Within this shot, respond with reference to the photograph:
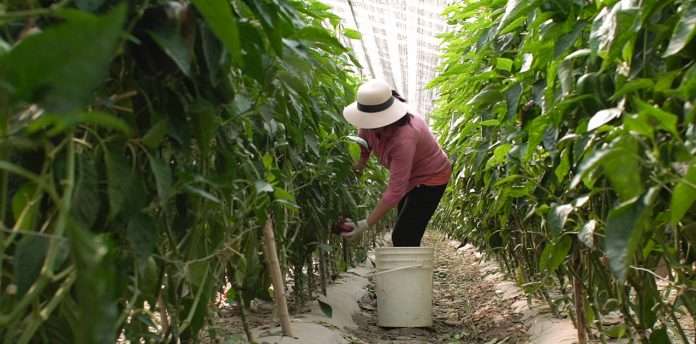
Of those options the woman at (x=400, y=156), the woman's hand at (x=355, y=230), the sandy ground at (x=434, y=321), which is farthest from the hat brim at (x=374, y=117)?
the sandy ground at (x=434, y=321)

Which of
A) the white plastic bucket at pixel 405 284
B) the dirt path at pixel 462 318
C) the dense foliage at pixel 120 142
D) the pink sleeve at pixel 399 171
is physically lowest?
the dirt path at pixel 462 318

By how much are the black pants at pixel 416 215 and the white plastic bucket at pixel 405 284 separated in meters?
0.51

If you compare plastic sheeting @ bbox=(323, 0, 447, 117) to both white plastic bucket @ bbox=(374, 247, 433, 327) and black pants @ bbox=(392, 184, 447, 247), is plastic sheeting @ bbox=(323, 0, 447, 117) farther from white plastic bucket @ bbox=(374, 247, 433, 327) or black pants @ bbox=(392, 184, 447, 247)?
white plastic bucket @ bbox=(374, 247, 433, 327)

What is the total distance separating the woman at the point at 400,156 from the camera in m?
3.22

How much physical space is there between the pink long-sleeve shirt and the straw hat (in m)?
0.14

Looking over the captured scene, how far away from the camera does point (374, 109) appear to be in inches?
127

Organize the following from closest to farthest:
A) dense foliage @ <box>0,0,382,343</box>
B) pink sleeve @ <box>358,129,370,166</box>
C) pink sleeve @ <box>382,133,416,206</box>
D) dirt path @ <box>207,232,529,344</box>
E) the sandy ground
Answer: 1. dense foliage @ <box>0,0,382,343</box>
2. the sandy ground
3. dirt path @ <box>207,232,529,344</box>
4. pink sleeve @ <box>382,133,416,206</box>
5. pink sleeve @ <box>358,129,370,166</box>

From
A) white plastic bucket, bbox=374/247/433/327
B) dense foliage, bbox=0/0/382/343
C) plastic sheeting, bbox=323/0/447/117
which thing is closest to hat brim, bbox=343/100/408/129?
white plastic bucket, bbox=374/247/433/327

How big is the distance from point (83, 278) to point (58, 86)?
0.15 m

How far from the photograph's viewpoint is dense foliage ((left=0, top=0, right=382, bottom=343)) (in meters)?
0.46

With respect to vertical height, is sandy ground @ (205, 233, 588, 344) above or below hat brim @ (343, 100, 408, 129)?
below

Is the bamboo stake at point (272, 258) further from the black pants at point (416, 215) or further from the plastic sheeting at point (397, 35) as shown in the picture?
the plastic sheeting at point (397, 35)

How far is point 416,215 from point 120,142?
2902 millimetres

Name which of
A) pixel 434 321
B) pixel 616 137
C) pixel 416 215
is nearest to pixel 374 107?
pixel 416 215
